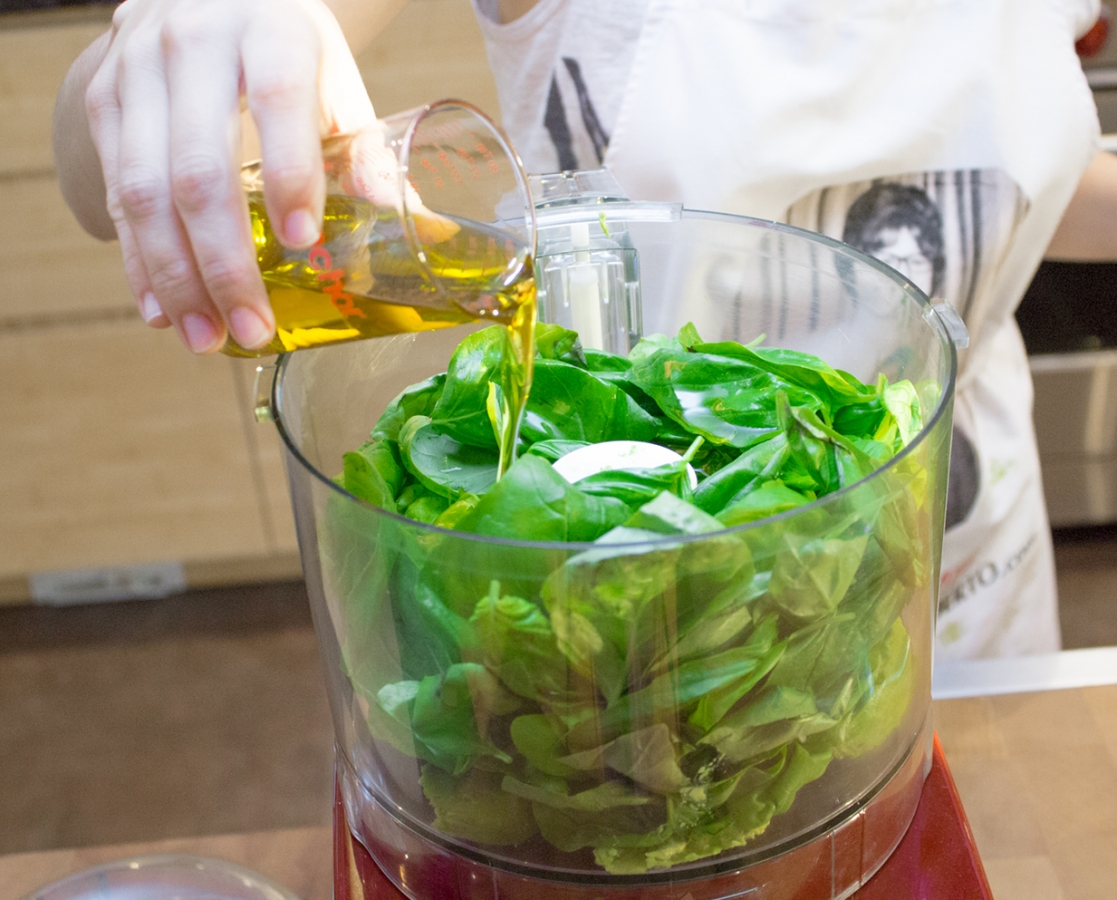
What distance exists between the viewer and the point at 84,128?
0.64 m

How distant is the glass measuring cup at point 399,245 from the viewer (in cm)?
39

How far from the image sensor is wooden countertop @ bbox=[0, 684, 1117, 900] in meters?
0.47

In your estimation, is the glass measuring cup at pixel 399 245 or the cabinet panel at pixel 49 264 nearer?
the glass measuring cup at pixel 399 245

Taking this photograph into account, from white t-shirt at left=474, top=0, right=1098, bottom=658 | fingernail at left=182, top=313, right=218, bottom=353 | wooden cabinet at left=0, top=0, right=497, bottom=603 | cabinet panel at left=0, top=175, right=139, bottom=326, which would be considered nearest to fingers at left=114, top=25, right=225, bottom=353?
fingernail at left=182, top=313, right=218, bottom=353

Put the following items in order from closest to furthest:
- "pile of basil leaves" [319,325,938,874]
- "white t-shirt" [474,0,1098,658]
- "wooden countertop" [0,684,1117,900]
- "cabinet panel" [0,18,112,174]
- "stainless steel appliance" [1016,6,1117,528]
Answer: "pile of basil leaves" [319,325,938,874]
"wooden countertop" [0,684,1117,900]
"white t-shirt" [474,0,1098,658]
"stainless steel appliance" [1016,6,1117,528]
"cabinet panel" [0,18,112,174]

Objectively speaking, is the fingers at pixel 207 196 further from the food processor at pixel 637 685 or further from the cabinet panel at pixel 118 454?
the cabinet panel at pixel 118 454

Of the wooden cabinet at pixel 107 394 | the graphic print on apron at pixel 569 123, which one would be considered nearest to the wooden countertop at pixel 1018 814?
the graphic print on apron at pixel 569 123

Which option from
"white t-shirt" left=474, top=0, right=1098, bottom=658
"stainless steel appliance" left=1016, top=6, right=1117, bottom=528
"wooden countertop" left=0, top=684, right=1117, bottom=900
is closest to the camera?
"wooden countertop" left=0, top=684, right=1117, bottom=900

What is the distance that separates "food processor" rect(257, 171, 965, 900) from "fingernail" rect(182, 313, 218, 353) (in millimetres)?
30

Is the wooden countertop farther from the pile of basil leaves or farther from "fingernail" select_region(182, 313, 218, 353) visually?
"fingernail" select_region(182, 313, 218, 353)

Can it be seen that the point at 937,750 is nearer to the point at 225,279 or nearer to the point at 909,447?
the point at 909,447

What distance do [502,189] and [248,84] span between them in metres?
0.11

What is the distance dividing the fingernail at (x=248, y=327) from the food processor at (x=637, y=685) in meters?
0.03

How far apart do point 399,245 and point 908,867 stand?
301mm
